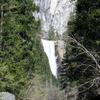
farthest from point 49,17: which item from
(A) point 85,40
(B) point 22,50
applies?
(A) point 85,40

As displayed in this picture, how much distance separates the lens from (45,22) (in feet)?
174

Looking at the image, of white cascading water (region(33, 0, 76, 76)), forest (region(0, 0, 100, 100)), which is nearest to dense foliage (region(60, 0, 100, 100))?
forest (region(0, 0, 100, 100))

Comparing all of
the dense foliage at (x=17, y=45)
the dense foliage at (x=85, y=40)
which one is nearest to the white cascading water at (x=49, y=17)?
the dense foliage at (x=17, y=45)

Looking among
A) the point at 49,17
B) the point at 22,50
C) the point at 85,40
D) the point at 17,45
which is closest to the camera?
the point at 85,40

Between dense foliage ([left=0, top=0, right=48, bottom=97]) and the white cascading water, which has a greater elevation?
dense foliage ([left=0, top=0, right=48, bottom=97])

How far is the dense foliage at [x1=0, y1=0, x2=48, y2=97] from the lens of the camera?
15164 mm

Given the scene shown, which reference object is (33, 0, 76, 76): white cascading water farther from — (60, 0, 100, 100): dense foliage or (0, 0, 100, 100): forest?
(60, 0, 100, 100): dense foliage

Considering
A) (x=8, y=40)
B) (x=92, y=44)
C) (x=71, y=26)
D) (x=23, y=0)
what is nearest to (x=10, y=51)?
(x=8, y=40)

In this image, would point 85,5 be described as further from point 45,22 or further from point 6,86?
point 45,22

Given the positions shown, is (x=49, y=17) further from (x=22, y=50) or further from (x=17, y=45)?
(x=17, y=45)

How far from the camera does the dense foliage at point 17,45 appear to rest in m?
15.2

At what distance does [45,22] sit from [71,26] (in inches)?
1651

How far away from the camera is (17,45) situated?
16234 mm

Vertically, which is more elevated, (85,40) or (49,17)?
(85,40)
